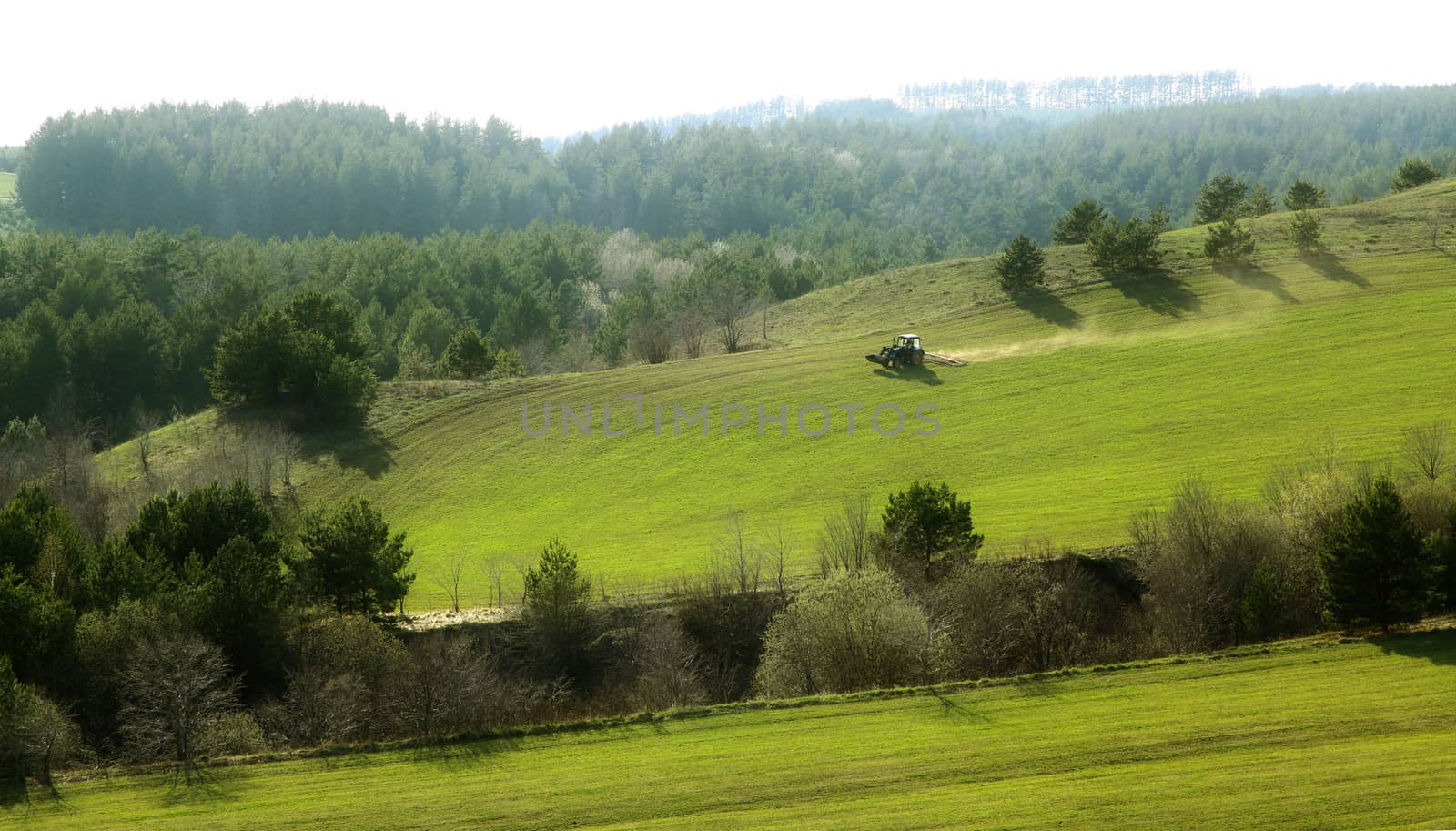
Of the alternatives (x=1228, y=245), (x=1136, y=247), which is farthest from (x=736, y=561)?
(x=1228, y=245)

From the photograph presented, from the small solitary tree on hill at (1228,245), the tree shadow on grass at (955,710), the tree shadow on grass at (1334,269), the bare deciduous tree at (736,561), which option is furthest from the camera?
the small solitary tree on hill at (1228,245)

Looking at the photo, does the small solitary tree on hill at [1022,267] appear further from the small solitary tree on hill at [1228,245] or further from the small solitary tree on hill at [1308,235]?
the small solitary tree on hill at [1308,235]

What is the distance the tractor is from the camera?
6681cm

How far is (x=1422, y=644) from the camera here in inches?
1275

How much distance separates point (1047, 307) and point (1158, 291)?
7147 mm

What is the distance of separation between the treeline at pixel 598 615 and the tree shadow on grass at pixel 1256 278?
28.1 metres

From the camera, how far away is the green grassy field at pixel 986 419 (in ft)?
164

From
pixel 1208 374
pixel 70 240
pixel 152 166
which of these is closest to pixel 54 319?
pixel 70 240

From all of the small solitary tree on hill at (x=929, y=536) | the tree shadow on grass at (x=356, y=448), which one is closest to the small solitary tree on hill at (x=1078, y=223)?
the small solitary tree on hill at (x=929, y=536)

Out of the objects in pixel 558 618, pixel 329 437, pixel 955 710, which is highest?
pixel 329 437

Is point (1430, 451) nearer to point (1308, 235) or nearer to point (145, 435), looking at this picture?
point (1308, 235)

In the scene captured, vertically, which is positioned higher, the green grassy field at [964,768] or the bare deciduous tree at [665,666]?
the bare deciduous tree at [665,666]

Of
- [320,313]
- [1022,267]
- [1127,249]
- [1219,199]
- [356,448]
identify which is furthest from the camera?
[1219,199]

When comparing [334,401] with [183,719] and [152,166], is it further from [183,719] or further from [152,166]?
[152,166]
